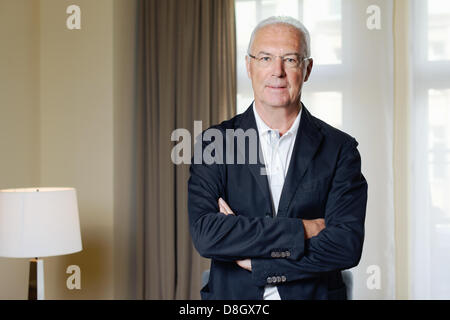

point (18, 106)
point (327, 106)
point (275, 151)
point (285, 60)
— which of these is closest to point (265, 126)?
point (275, 151)

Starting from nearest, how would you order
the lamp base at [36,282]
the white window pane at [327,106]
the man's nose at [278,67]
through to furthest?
1. the man's nose at [278,67]
2. the lamp base at [36,282]
3. the white window pane at [327,106]

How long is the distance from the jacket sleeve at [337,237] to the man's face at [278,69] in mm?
242

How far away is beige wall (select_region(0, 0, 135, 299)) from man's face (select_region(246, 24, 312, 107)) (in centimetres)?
192

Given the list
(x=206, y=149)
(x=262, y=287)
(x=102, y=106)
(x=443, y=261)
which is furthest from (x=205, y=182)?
(x=443, y=261)

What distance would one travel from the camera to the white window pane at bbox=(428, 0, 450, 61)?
3.26 meters

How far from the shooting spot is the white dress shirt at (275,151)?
4.79 ft

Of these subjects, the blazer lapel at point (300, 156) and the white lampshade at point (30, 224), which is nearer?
the blazer lapel at point (300, 156)

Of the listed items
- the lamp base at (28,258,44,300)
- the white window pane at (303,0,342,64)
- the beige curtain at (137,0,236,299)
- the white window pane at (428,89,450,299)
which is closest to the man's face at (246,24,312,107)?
the lamp base at (28,258,44,300)

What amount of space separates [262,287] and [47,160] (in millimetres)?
2249

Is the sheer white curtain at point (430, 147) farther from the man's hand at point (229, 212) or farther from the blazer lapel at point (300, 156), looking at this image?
the man's hand at point (229, 212)

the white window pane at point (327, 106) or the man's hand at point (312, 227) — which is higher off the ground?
the white window pane at point (327, 106)

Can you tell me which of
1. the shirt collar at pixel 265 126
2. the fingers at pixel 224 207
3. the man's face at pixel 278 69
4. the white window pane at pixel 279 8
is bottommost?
the fingers at pixel 224 207

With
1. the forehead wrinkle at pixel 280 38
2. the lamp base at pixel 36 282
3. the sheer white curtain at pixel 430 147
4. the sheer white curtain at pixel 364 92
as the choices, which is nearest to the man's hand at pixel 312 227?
the forehead wrinkle at pixel 280 38

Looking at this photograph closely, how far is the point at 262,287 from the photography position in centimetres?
143
